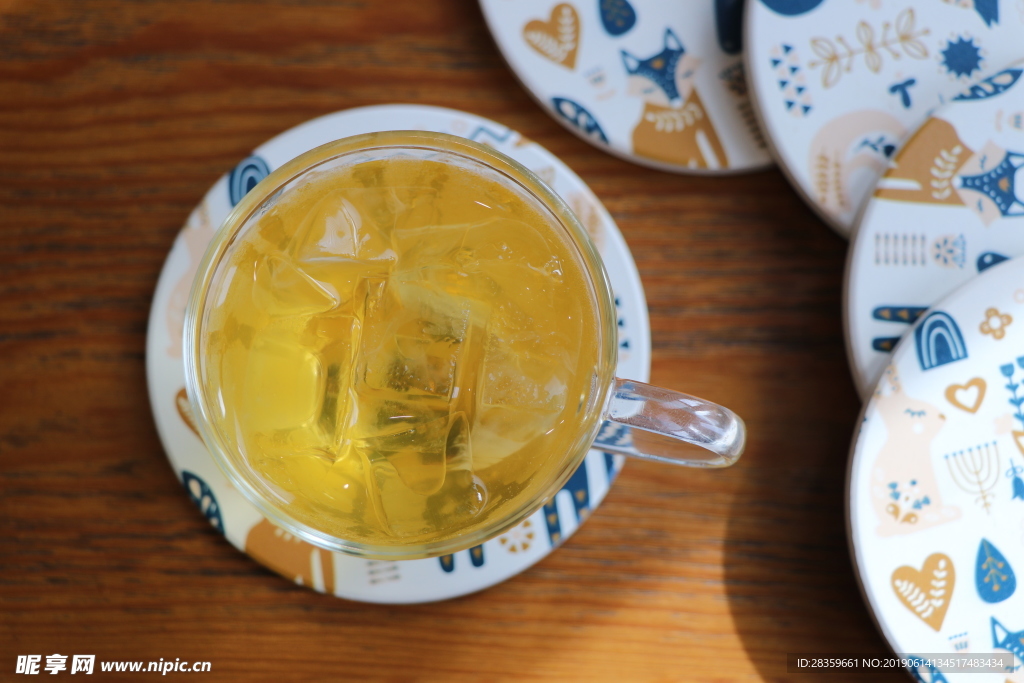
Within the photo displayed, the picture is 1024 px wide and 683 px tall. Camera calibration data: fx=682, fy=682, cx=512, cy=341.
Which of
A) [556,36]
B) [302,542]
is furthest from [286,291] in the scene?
[556,36]

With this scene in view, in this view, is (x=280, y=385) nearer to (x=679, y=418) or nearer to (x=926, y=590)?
(x=679, y=418)

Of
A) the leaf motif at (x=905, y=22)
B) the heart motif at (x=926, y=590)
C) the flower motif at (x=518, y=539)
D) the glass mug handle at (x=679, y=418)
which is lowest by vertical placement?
the flower motif at (x=518, y=539)

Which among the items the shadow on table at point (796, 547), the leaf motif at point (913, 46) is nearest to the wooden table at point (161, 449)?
the shadow on table at point (796, 547)

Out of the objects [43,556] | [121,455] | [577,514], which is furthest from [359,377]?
[43,556]

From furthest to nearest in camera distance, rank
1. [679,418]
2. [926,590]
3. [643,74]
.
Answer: [643,74]
[926,590]
[679,418]

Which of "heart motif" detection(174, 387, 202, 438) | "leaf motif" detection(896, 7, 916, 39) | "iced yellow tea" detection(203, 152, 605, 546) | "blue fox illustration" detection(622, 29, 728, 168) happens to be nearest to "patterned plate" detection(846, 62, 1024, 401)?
"leaf motif" detection(896, 7, 916, 39)

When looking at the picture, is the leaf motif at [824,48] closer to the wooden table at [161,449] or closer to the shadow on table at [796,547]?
the wooden table at [161,449]

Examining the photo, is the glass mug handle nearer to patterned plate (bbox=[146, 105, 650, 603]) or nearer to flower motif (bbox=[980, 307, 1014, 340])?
patterned plate (bbox=[146, 105, 650, 603])
